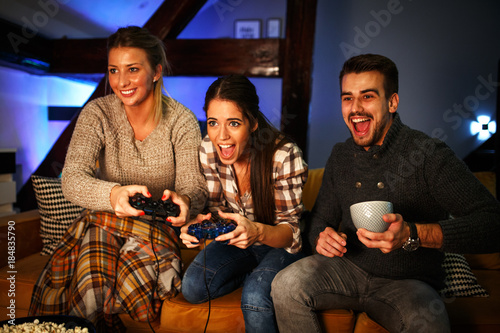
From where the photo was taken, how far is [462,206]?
121cm

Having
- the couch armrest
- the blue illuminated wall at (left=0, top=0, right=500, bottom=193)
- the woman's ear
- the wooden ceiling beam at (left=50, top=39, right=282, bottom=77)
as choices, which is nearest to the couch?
the couch armrest

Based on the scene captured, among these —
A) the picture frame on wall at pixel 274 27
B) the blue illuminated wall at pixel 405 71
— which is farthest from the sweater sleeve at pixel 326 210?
the picture frame on wall at pixel 274 27

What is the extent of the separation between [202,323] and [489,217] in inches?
40.3

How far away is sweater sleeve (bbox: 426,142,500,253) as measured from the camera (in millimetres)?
1138

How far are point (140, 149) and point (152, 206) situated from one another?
50cm

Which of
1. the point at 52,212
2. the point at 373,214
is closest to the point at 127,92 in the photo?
the point at 52,212

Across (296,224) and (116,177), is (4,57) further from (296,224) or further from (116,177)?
(296,224)

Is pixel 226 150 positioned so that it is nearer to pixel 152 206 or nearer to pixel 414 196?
pixel 152 206

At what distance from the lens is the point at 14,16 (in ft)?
9.59

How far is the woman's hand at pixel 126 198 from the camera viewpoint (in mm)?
1319

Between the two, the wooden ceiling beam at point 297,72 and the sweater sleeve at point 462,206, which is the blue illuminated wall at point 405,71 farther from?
the sweater sleeve at point 462,206

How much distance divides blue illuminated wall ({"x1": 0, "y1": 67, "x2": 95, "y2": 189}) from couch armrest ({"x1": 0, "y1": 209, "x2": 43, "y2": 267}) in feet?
5.92

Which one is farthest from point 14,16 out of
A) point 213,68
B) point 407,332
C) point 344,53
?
point 407,332

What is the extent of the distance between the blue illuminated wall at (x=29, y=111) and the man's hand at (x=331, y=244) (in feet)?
10.3
